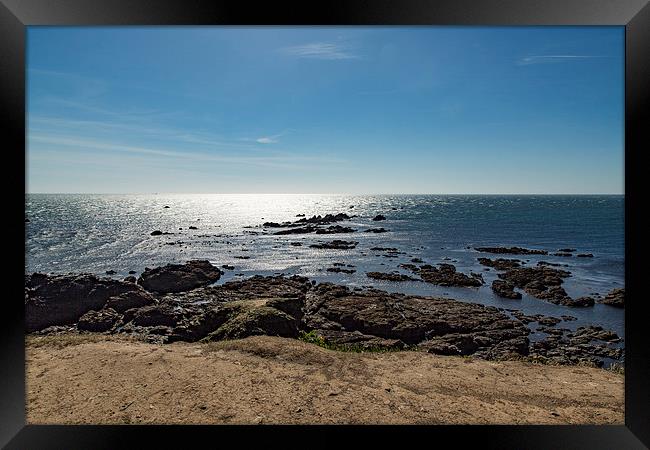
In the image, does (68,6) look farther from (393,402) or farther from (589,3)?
(393,402)

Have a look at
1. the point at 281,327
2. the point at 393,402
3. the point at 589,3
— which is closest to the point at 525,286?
the point at 281,327

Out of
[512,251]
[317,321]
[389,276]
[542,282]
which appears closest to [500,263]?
[542,282]

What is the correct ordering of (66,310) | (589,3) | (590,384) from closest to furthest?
(589,3) < (590,384) < (66,310)

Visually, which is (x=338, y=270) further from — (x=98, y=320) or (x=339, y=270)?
(x=98, y=320)

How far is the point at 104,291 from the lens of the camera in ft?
53.8

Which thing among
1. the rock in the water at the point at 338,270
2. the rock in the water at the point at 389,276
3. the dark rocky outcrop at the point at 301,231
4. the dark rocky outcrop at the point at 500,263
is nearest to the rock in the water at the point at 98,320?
the rock in the water at the point at 338,270

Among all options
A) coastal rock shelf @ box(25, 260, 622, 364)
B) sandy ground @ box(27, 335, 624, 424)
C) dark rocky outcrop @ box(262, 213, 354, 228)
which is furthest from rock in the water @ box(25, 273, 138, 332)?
dark rocky outcrop @ box(262, 213, 354, 228)

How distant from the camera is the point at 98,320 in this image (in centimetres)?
1399

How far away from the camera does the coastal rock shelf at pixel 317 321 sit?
1005 cm

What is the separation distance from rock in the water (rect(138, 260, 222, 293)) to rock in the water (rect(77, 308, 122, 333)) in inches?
240

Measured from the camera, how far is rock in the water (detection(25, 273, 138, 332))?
1392 cm

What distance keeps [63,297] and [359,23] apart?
1786 cm
